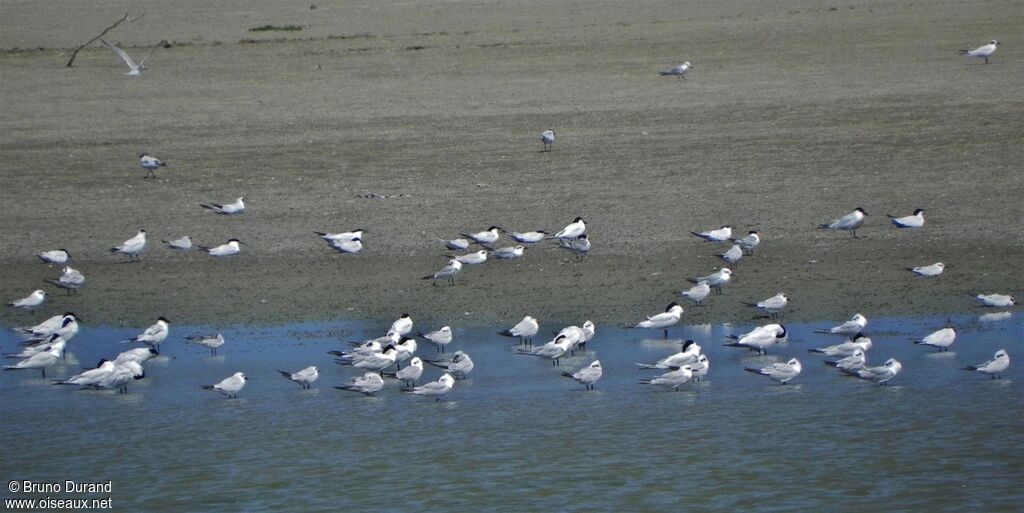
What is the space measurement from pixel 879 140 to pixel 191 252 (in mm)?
9110

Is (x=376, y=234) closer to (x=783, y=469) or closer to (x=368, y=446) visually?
(x=368, y=446)

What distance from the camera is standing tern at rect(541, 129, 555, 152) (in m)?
19.9

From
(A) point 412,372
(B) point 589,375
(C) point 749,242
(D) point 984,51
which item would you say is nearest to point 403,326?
(A) point 412,372

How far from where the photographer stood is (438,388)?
39.1 ft

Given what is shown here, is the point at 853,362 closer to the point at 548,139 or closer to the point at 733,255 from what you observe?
the point at 733,255

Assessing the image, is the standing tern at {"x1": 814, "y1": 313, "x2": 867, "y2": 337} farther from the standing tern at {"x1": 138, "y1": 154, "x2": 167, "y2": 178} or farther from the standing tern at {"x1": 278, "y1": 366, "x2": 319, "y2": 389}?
the standing tern at {"x1": 138, "y1": 154, "x2": 167, "y2": 178}

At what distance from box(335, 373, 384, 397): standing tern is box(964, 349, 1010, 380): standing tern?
4.87 m

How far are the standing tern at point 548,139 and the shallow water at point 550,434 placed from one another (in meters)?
6.94

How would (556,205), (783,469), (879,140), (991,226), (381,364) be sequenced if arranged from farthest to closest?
(879,140) → (556,205) → (991,226) → (381,364) → (783,469)

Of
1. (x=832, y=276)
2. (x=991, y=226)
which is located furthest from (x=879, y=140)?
(x=832, y=276)

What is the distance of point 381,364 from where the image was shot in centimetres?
1237

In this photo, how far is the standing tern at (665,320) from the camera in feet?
43.0

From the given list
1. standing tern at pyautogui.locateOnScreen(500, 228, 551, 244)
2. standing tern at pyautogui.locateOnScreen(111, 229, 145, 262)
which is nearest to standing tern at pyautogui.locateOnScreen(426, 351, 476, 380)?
standing tern at pyautogui.locateOnScreen(500, 228, 551, 244)

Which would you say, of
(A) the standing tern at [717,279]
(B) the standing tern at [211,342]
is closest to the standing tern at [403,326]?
(B) the standing tern at [211,342]
